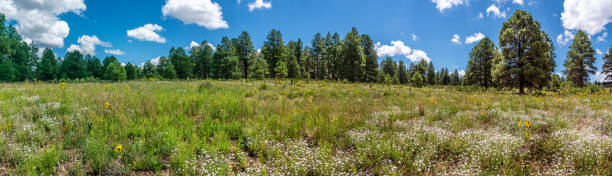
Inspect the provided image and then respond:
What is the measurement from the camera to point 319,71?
191 feet

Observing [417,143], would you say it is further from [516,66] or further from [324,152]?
[516,66]

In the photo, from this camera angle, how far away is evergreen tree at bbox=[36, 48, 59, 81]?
50.2 m

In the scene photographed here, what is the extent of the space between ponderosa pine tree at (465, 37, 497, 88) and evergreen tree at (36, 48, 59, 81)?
84.9 metres

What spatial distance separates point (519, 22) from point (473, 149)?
74.1 feet

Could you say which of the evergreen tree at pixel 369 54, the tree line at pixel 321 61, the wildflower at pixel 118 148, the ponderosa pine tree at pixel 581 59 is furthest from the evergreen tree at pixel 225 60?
the ponderosa pine tree at pixel 581 59

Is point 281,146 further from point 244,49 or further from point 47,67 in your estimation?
point 47,67

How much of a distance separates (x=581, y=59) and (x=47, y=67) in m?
105

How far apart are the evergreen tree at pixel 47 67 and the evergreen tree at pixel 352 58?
6261 cm

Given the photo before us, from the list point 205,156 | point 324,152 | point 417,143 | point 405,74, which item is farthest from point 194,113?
point 405,74

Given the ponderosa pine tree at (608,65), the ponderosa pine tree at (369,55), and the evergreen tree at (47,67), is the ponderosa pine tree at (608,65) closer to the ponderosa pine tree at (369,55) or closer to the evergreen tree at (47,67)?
the ponderosa pine tree at (369,55)

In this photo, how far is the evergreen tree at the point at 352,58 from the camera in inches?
1515

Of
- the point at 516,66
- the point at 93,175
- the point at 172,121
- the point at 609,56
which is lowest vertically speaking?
the point at 93,175

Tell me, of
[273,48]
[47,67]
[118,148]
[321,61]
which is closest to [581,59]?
[321,61]

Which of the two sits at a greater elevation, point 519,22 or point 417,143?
point 519,22
